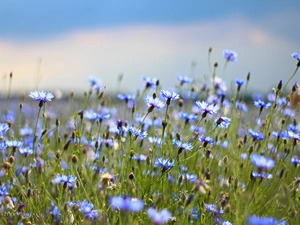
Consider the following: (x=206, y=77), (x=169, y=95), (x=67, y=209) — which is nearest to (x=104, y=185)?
(x=67, y=209)

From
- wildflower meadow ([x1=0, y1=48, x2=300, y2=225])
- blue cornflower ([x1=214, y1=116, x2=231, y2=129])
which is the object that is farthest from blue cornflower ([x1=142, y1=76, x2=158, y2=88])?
blue cornflower ([x1=214, y1=116, x2=231, y2=129])

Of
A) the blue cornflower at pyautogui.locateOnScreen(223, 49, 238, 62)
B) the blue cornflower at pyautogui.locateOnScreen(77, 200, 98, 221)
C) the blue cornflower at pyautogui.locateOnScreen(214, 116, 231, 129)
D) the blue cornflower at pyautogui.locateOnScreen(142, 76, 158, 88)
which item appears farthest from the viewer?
the blue cornflower at pyautogui.locateOnScreen(223, 49, 238, 62)

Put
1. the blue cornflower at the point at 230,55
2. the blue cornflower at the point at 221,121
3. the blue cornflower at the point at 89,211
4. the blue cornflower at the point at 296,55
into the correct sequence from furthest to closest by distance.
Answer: the blue cornflower at the point at 230,55
the blue cornflower at the point at 296,55
the blue cornflower at the point at 221,121
the blue cornflower at the point at 89,211

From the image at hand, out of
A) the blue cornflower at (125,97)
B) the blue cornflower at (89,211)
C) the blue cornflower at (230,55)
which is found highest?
the blue cornflower at (230,55)

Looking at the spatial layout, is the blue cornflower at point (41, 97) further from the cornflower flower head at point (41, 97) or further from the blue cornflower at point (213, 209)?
the blue cornflower at point (213, 209)

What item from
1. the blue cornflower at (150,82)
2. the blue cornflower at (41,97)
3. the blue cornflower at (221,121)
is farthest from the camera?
the blue cornflower at (150,82)

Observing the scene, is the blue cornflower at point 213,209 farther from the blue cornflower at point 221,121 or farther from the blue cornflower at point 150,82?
the blue cornflower at point 150,82

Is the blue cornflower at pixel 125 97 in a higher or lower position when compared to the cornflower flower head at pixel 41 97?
lower

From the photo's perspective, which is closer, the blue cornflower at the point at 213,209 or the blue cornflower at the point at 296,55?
the blue cornflower at the point at 213,209

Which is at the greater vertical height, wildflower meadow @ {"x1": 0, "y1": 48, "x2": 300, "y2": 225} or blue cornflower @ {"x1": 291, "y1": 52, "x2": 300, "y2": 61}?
blue cornflower @ {"x1": 291, "y1": 52, "x2": 300, "y2": 61}

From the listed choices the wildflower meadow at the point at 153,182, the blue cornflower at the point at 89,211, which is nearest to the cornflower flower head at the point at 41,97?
the wildflower meadow at the point at 153,182

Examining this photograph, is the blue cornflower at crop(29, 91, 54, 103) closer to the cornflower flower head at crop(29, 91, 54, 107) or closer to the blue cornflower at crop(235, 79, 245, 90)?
the cornflower flower head at crop(29, 91, 54, 107)

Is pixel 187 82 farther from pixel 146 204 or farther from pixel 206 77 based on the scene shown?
pixel 146 204

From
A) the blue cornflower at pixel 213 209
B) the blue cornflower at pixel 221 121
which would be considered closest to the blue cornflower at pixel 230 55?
the blue cornflower at pixel 221 121
